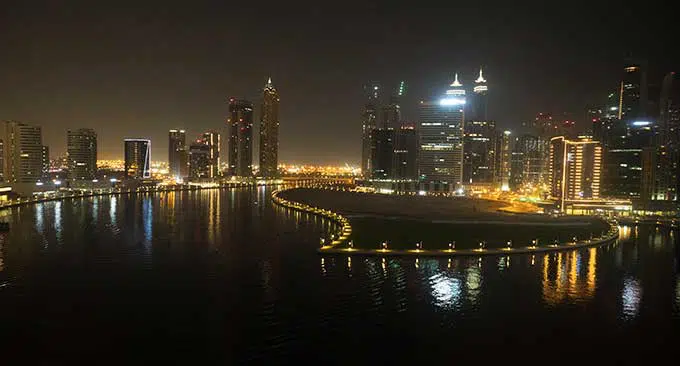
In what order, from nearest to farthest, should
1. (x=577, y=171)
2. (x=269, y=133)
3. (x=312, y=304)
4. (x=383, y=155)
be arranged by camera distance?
(x=312, y=304), (x=577, y=171), (x=383, y=155), (x=269, y=133)

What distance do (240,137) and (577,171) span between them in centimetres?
6712

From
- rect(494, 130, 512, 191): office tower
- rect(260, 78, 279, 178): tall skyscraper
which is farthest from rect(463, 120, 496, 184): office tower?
rect(260, 78, 279, 178): tall skyscraper

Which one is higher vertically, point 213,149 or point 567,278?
point 213,149

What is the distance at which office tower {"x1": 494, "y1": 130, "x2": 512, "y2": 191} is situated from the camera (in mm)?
80750

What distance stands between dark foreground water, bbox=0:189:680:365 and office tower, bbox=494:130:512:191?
2257 inches

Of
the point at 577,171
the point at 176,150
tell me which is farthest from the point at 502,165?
the point at 176,150

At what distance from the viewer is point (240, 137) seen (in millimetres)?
102312

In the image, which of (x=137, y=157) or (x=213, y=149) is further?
(x=213, y=149)

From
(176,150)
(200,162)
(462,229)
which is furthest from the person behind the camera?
(176,150)

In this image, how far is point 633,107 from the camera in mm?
58594

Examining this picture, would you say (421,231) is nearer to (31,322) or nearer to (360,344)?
(360,344)

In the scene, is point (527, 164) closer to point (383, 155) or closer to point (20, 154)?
point (383, 155)

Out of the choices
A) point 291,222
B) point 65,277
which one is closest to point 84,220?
point 291,222

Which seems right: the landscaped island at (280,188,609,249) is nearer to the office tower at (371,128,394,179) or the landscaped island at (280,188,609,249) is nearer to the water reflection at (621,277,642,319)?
the water reflection at (621,277,642,319)
